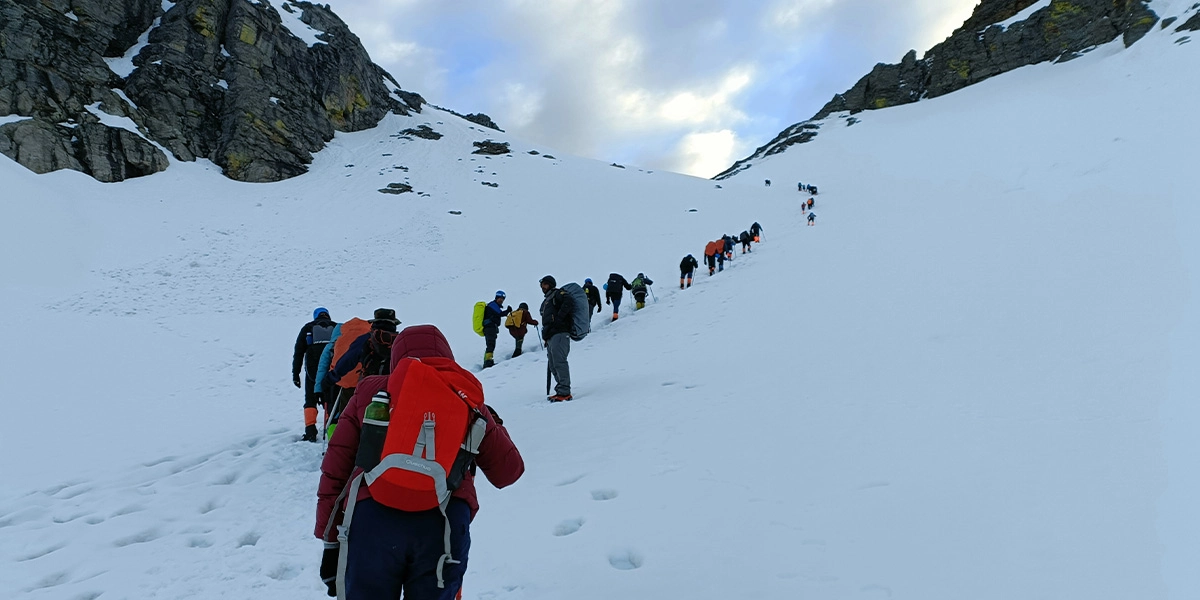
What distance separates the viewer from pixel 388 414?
238 cm

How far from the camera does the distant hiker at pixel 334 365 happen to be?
5.75 metres

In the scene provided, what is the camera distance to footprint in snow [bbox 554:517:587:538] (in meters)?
4.28

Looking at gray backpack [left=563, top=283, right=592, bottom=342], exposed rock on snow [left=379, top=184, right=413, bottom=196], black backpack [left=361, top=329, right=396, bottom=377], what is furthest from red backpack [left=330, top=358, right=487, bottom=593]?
exposed rock on snow [left=379, top=184, right=413, bottom=196]

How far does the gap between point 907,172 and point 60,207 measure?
4309 cm

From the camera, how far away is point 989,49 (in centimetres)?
6900

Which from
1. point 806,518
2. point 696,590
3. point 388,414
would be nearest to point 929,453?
point 806,518

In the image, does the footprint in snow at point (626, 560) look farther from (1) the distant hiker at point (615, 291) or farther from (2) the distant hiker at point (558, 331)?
(1) the distant hiker at point (615, 291)

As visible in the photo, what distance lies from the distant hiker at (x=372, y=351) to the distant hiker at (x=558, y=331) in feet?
10.1

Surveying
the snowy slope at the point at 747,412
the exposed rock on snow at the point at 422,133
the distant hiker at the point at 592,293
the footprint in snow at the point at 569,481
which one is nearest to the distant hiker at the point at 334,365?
A: the snowy slope at the point at 747,412

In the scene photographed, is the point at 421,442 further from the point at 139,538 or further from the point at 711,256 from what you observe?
the point at 711,256

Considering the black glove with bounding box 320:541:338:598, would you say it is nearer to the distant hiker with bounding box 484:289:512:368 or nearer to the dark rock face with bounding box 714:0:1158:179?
the distant hiker with bounding box 484:289:512:368

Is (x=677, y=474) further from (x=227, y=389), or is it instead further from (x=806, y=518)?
(x=227, y=389)

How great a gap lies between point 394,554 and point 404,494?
11.1 inches

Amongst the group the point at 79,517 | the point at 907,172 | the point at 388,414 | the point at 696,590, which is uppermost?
the point at 907,172
